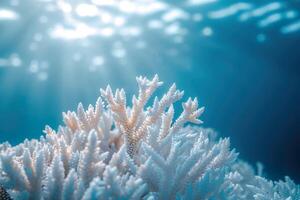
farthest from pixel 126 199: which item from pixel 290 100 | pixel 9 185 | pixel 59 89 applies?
pixel 59 89

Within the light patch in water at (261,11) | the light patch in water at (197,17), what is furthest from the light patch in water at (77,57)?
the light patch in water at (261,11)

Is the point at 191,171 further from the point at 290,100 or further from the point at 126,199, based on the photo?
the point at 290,100

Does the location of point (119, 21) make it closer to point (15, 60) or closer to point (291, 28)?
point (15, 60)

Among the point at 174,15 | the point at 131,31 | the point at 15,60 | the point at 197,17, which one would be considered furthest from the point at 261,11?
the point at 15,60

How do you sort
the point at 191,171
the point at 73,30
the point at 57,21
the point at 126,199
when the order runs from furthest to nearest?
the point at 73,30 < the point at 57,21 < the point at 191,171 < the point at 126,199

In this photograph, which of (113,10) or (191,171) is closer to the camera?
(191,171)

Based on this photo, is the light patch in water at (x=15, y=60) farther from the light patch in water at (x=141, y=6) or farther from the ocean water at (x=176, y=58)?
the light patch in water at (x=141, y=6)

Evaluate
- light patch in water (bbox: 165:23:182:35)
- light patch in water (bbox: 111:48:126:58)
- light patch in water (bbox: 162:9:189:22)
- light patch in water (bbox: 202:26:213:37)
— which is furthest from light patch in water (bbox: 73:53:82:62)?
light patch in water (bbox: 202:26:213:37)

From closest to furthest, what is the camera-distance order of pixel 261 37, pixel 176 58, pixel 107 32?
pixel 107 32
pixel 261 37
pixel 176 58
